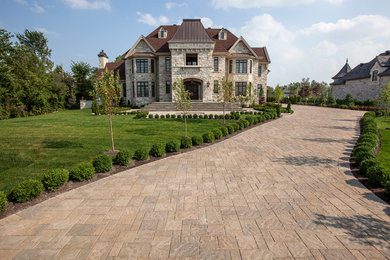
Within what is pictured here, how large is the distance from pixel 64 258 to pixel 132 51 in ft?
95.8

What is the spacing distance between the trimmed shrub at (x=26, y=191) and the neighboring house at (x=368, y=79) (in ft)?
135

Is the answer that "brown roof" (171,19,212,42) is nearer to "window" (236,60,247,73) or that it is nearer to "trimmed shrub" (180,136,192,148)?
"window" (236,60,247,73)

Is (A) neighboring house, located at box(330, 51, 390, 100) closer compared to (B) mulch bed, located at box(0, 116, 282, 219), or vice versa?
(B) mulch bed, located at box(0, 116, 282, 219)

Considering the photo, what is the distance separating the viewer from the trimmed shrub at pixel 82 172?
609 centimetres

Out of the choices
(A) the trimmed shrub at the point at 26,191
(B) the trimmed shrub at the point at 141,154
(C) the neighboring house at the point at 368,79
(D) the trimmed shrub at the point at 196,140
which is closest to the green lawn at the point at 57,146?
(A) the trimmed shrub at the point at 26,191

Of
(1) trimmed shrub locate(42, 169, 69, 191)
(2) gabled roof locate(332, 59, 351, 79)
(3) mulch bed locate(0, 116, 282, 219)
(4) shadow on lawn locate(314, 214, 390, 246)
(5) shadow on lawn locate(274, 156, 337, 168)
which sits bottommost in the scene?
(4) shadow on lawn locate(314, 214, 390, 246)

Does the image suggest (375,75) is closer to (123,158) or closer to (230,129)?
(230,129)

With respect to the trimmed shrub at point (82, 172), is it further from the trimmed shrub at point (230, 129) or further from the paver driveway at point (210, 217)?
the trimmed shrub at point (230, 129)

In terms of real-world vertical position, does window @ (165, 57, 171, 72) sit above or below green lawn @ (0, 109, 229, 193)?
above

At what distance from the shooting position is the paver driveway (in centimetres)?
350

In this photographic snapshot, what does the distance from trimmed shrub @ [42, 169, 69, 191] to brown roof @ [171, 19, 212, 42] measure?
2460 cm

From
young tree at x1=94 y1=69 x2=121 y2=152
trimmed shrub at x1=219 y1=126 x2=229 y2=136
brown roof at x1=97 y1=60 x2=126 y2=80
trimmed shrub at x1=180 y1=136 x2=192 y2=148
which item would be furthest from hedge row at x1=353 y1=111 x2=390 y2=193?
brown roof at x1=97 y1=60 x2=126 y2=80

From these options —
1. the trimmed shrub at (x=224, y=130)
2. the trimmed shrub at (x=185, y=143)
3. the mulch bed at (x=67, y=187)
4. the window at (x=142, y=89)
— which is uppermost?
the window at (x=142, y=89)

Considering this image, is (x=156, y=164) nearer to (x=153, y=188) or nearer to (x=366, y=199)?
(x=153, y=188)
